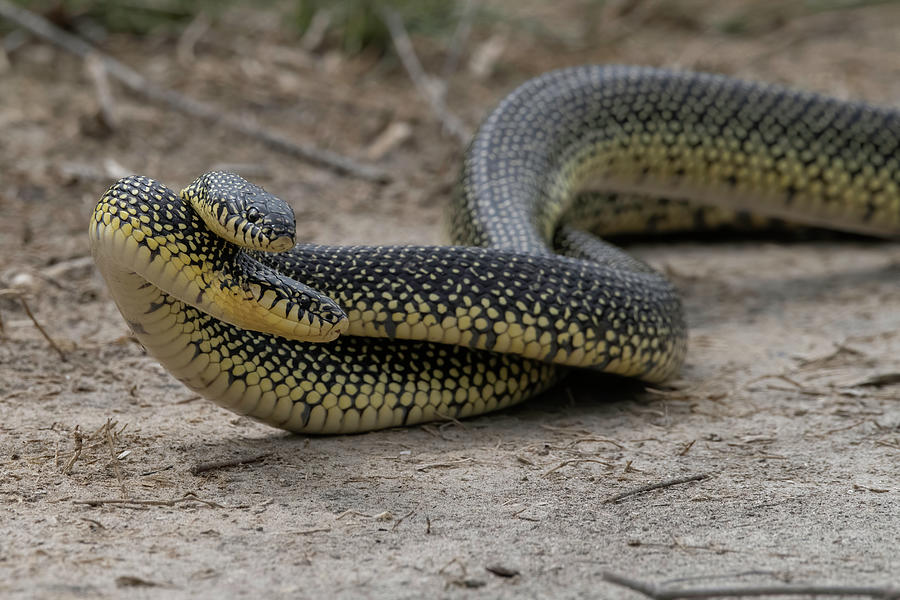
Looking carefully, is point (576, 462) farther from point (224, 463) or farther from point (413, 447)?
point (224, 463)

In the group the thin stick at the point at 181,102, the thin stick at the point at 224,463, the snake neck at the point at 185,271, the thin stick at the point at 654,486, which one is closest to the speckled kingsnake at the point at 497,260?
the snake neck at the point at 185,271

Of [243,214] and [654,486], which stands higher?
[243,214]

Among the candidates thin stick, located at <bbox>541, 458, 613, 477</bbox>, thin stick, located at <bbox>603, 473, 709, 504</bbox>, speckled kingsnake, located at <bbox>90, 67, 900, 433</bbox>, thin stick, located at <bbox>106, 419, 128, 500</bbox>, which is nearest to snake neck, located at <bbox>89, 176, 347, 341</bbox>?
speckled kingsnake, located at <bbox>90, 67, 900, 433</bbox>

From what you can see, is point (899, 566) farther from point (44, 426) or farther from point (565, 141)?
point (565, 141)

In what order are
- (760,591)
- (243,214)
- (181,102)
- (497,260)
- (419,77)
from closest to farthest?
A: (760,591) < (243,214) < (497,260) < (181,102) < (419,77)

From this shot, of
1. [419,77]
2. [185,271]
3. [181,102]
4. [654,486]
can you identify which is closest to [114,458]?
[185,271]

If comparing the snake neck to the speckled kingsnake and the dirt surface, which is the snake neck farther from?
the dirt surface
